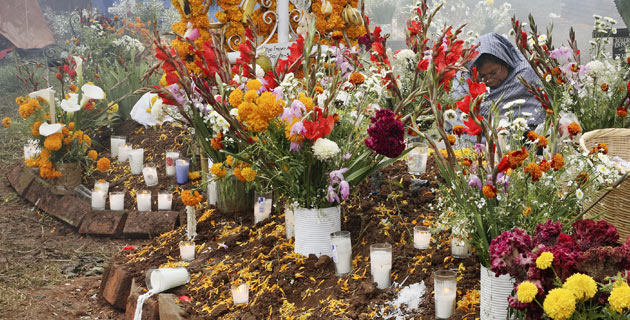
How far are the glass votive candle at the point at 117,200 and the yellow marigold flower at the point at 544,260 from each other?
3.55m

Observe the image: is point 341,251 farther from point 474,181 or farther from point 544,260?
point 544,260

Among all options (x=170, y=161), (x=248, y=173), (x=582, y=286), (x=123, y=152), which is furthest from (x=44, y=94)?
(x=582, y=286)

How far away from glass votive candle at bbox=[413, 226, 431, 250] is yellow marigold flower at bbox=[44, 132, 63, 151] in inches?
127

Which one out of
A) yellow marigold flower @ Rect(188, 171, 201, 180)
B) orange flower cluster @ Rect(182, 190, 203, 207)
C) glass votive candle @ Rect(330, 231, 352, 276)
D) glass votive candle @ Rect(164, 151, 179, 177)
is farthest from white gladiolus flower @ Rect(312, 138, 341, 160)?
glass votive candle @ Rect(164, 151, 179, 177)

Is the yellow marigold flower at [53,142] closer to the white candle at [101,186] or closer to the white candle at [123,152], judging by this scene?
the white candle at [101,186]

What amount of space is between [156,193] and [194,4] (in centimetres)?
145

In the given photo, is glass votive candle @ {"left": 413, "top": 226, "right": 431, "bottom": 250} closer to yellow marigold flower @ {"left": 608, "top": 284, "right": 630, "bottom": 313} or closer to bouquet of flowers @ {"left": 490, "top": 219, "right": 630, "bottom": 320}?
bouquet of flowers @ {"left": 490, "top": 219, "right": 630, "bottom": 320}

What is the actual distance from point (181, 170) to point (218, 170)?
1726mm

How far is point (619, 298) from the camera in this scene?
Result: 4.49ft

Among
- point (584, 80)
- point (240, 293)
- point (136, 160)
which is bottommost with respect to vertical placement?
point (240, 293)

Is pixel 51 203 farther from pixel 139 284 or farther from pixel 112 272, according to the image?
pixel 139 284

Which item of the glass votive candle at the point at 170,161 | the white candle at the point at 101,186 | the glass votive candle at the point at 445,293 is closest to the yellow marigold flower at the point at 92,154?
the white candle at the point at 101,186

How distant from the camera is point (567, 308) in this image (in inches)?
54.7

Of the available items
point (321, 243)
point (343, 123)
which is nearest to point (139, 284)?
point (321, 243)
